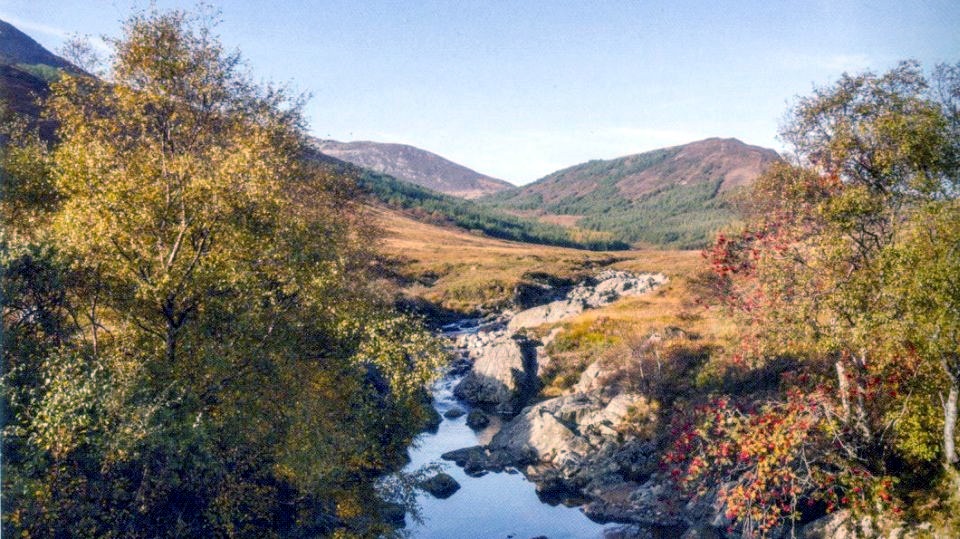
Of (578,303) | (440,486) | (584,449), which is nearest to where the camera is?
(440,486)

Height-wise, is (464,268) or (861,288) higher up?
(861,288)

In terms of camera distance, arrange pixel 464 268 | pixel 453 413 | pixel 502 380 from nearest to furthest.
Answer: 1. pixel 453 413
2. pixel 502 380
3. pixel 464 268

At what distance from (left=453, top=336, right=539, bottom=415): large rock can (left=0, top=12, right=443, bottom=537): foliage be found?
2532 cm

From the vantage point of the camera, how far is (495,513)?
3225cm

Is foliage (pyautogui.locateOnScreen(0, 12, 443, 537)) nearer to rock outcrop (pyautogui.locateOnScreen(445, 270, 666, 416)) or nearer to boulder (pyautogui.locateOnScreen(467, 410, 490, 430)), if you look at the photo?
boulder (pyautogui.locateOnScreen(467, 410, 490, 430))

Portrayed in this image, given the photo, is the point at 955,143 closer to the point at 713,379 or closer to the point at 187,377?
the point at 713,379

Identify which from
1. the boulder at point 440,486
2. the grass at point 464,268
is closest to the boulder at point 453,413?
the boulder at point 440,486

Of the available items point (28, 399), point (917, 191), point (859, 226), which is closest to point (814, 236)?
point (859, 226)

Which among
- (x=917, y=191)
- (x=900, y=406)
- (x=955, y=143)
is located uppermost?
(x=955, y=143)

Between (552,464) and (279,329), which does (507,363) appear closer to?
(552,464)

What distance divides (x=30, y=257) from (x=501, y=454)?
1164 inches

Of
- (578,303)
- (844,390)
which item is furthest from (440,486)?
(578,303)

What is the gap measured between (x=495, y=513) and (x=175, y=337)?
20.7 metres

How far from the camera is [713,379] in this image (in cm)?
3700
